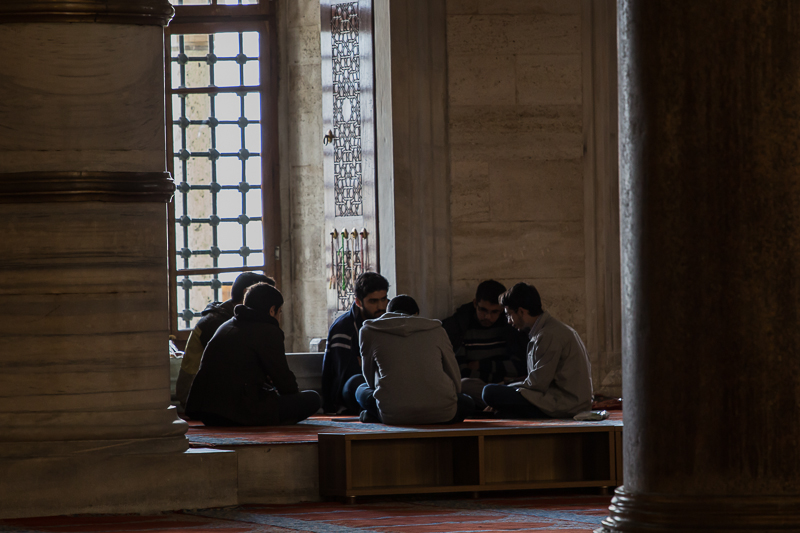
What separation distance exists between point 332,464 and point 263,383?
139 centimetres

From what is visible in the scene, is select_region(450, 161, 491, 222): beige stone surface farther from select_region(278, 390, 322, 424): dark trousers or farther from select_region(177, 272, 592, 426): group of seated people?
select_region(278, 390, 322, 424): dark trousers

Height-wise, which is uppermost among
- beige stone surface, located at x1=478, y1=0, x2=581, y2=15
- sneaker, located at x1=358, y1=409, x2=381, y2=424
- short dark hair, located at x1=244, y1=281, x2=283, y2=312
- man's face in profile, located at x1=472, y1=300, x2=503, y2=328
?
beige stone surface, located at x1=478, y1=0, x2=581, y2=15

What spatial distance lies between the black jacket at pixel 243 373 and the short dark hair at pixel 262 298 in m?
0.04

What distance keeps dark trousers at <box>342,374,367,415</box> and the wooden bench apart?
1844 mm

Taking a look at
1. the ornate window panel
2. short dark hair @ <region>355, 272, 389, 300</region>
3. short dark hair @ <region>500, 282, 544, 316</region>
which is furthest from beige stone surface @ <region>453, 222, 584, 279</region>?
short dark hair @ <region>500, 282, 544, 316</region>

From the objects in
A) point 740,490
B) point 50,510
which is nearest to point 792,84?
point 740,490

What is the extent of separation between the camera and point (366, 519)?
17.6ft

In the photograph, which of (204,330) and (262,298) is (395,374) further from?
(204,330)

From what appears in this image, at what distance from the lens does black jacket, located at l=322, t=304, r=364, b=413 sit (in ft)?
27.8

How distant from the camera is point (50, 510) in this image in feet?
17.5

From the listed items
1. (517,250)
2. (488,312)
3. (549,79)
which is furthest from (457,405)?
(549,79)

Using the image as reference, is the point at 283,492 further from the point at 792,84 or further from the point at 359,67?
the point at 359,67

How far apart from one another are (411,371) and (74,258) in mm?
2265

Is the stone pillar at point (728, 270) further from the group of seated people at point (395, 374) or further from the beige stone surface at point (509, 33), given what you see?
the beige stone surface at point (509, 33)
